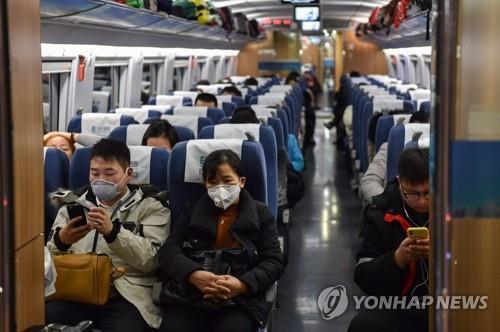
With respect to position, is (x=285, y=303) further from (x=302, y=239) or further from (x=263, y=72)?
(x=263, y=72)

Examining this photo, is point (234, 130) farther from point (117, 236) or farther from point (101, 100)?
point (101, 100)

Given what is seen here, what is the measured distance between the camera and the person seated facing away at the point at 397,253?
127 inches

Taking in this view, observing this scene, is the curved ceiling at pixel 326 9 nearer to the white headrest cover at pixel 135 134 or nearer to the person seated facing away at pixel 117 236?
the white headrest cover at pixel 135 134

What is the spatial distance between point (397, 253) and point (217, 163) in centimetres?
106

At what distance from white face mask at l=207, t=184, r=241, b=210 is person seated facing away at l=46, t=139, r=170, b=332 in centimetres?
31

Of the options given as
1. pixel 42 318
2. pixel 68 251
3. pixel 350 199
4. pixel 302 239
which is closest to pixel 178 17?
pixel 350 199

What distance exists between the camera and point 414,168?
10.5 ft

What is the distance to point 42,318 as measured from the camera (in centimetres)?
259

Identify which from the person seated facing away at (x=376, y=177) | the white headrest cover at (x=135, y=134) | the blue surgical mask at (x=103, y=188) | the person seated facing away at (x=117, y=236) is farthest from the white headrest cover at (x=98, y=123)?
the blue surgical mask at (x=103, y=188)

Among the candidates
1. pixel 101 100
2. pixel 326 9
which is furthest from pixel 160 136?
pixel 326 9

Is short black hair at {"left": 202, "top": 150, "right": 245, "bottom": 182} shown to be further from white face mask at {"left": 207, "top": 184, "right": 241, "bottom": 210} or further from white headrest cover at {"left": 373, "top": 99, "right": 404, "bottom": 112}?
white headrest cover at {"left": 373, "top": 99, "right": 404, "bottom": 112}

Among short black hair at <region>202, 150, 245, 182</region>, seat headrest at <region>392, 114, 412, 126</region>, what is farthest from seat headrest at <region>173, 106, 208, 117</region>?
short black hair at <region>202, 150, 245, 182</region>

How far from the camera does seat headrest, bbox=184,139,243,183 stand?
13.5 feet

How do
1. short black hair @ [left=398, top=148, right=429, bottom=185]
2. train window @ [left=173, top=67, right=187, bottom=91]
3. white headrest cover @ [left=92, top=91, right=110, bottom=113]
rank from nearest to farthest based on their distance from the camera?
short black hair @ [left=398, top=148, right=429, bottom=185] → white headrest cover @ [left=92, top=91, right=110, bottom=113] → train window @ [left=173, top=67, right=187, bottom=91]
